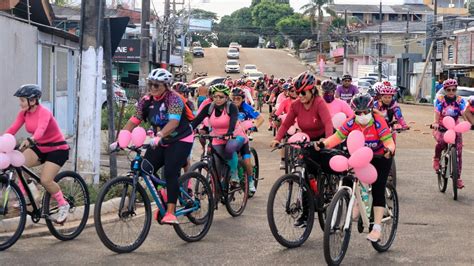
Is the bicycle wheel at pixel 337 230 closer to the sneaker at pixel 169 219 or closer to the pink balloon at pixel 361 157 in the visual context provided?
the pink balloon at pixel 361 157

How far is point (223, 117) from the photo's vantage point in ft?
33.9

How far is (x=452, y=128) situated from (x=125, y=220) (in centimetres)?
565

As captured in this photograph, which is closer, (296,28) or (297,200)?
(297,200)

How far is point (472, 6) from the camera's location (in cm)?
9744

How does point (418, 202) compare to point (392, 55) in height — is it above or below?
below

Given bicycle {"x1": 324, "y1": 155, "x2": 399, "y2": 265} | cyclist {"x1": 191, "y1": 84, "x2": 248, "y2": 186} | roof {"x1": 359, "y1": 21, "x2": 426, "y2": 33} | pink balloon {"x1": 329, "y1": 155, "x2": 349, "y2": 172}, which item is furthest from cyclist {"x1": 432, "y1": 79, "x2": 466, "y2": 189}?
roof {"x1": 359, "y1": 21, "x2": 426, "y2": 33}

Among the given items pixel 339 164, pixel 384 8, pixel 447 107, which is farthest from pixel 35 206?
pixel 384 8

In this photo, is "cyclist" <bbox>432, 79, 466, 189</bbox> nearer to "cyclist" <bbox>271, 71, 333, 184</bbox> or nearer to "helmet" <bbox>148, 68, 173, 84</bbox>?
"cyclist" <bbox>271, 71, 333, 184</bbox>

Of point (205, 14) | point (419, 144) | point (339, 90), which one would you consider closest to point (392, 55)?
point (205, 14)

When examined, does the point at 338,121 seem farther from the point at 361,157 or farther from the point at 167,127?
the point at 167,127

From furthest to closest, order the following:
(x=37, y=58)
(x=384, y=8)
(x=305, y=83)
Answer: (x=384, y=8) < (x=37, y=58) < (x=305, y=83)

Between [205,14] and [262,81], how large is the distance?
3458 inches

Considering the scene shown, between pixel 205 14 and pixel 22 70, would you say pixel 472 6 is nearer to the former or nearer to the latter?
pixel 205 14

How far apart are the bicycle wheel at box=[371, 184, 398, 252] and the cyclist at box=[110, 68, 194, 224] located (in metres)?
2.16
